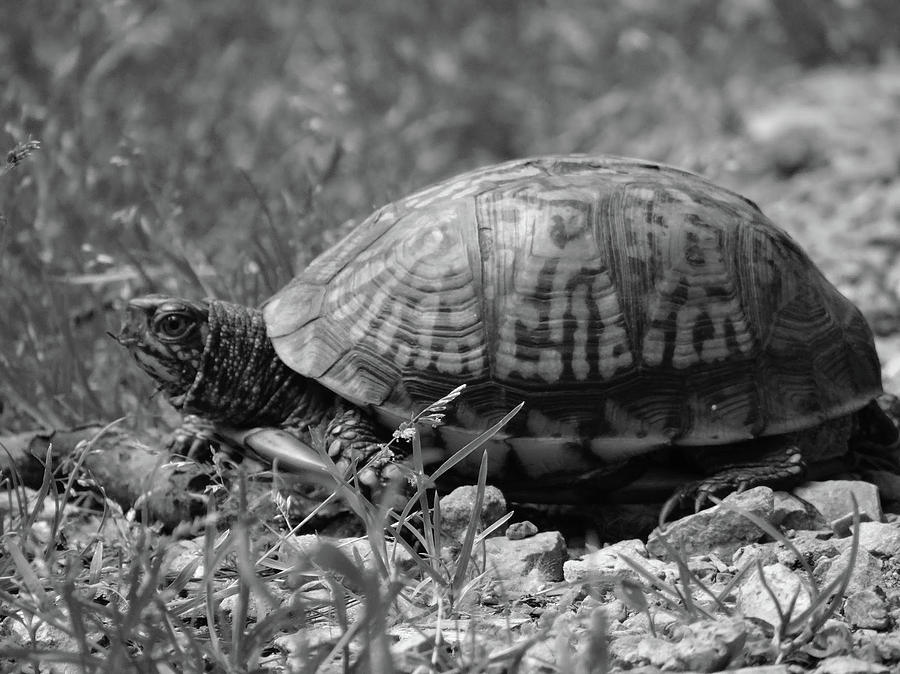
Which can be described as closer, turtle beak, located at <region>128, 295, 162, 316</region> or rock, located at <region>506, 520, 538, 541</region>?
rock, located at <region>506, 520, 538, 541</region>

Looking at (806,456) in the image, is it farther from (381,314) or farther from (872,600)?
(381,314)

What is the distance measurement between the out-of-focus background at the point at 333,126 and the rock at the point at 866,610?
6.25 feet

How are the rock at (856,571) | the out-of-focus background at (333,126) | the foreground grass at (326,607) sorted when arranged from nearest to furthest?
1. the foreground grass at (326,607)
2. the rock at (856,571)
3. the out-of-focus background at (333,126)

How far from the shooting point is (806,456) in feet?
10.4

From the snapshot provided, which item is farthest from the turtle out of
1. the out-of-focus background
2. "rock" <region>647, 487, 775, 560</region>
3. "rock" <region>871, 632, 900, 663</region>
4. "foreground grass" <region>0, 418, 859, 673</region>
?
"rock" <region>871, 632, 900, 663</region>

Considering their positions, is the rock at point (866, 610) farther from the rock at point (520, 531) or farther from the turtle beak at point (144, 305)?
the turtle beak at point (144, 305)

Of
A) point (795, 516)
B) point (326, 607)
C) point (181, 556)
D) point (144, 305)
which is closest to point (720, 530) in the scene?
point (795, 516)

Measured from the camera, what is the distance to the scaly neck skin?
316 cm

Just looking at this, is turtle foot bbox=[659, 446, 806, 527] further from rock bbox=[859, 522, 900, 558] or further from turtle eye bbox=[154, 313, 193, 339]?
turtle eye bbox=[154, 313, 193, 339]

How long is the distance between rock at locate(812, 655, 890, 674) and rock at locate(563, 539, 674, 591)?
0.51 meters

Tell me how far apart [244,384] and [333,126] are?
3434mm

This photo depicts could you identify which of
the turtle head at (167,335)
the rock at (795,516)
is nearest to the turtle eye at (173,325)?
the turtle head at (167,335)

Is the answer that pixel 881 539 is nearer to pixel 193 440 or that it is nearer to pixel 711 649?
pixel 711 649

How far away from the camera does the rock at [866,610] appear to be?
215cm
